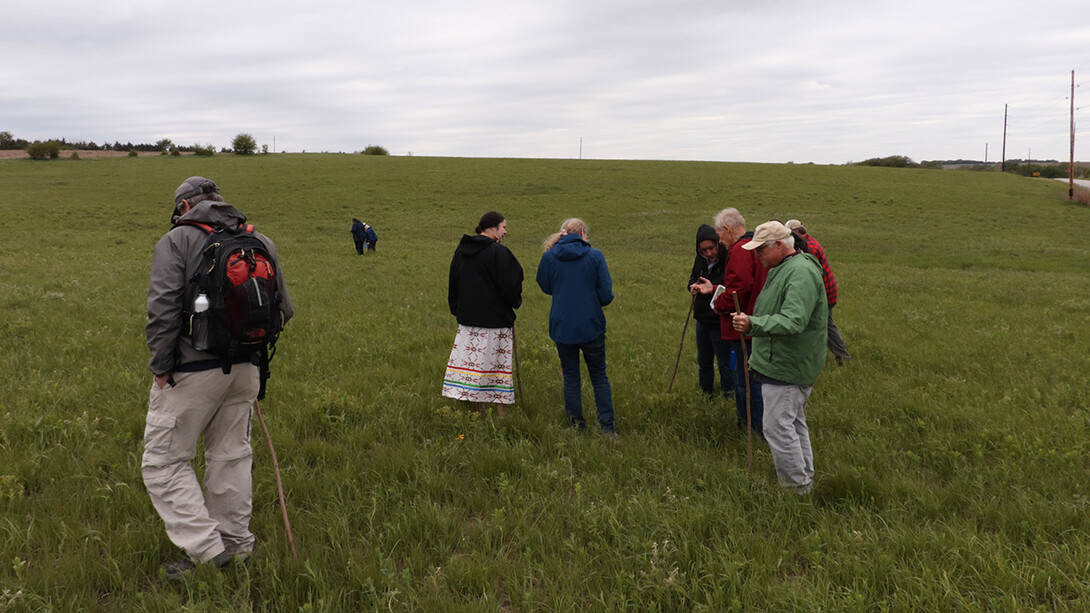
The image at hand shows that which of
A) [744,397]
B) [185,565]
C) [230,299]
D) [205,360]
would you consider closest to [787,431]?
[744,397]

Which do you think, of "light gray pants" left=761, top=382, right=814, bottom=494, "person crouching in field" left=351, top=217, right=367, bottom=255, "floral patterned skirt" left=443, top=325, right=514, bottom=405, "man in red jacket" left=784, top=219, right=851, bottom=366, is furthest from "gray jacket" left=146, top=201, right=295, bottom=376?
"person crouching in field" left=351, top=217, right=367, bottom=255

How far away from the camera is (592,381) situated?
20.5 feet

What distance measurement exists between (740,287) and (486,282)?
260cm

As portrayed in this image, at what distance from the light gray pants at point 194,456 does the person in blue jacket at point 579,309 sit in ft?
10.1

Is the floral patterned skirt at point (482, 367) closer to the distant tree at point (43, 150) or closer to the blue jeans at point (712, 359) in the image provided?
the blue jeans at point (712, 359)

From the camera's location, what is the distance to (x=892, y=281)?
58.1 feet

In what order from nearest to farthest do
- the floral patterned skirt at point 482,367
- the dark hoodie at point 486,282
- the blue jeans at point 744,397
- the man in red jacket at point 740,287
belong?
the man in red jacket at point 740,287 → the blue jeans at point 744,397 → the dark hoodie at point 486,282 → the floral patterned skirt at point 482,367

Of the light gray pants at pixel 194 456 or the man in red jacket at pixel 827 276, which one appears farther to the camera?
the man in red jacket at pixel 827 276

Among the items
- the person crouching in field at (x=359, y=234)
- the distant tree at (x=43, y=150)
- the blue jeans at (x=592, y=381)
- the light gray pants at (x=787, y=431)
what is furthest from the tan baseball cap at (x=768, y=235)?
the distant tree at (x=43, y=150)

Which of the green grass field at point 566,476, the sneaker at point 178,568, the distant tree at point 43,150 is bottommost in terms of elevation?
the sneaker at point 178,568

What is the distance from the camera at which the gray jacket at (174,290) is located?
3.48 meters

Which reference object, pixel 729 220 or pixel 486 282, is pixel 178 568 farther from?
pixel 729 220

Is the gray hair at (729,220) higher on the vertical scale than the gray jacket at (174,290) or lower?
higher

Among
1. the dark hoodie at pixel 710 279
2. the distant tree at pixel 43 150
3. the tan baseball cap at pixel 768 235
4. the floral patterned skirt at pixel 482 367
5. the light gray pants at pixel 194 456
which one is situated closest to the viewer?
the light gray pants at pixel 194 456
